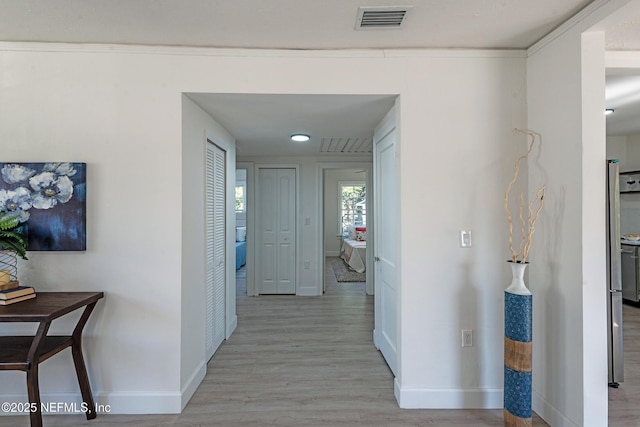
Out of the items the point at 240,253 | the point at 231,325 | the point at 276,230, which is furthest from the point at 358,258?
the point at 231,325

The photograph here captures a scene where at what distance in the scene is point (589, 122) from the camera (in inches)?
70.2

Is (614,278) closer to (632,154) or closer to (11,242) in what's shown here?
(632,154)

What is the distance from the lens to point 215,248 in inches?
118

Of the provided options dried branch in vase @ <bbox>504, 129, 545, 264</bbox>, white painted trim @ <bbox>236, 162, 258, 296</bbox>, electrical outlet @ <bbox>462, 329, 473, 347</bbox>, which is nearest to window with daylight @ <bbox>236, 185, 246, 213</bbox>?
white painted trim @ <bbox>236, 162, 258, 296</bbox>

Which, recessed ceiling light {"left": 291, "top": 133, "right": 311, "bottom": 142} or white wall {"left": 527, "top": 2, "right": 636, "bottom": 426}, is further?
recessed ceiling light {"left": 291, "top": 133, "right": 311, "bottom": 142}

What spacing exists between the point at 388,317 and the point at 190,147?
84.9 inches

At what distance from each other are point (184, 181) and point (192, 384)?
58.4 inches

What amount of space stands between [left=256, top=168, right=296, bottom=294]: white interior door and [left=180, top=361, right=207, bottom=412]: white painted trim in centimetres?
253

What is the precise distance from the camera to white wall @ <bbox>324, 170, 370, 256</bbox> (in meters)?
9.45

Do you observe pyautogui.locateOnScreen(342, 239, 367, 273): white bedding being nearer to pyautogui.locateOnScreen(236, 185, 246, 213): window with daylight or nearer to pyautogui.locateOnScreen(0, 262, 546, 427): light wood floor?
pyautogui.locateOnScreen(0, 262, 546, 427): light wood floor

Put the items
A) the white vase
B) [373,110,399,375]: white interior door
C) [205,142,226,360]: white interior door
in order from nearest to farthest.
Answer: the white vase, [373,110,399,375]: white interior door, [205,142,226,360]: white interior door

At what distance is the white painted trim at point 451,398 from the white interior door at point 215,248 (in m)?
1.70

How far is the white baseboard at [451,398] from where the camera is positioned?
219cm

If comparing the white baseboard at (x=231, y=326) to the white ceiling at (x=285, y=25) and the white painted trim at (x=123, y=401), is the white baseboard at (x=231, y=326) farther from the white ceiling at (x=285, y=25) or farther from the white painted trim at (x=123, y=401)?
the white ceiling at (x=285, y=25)
